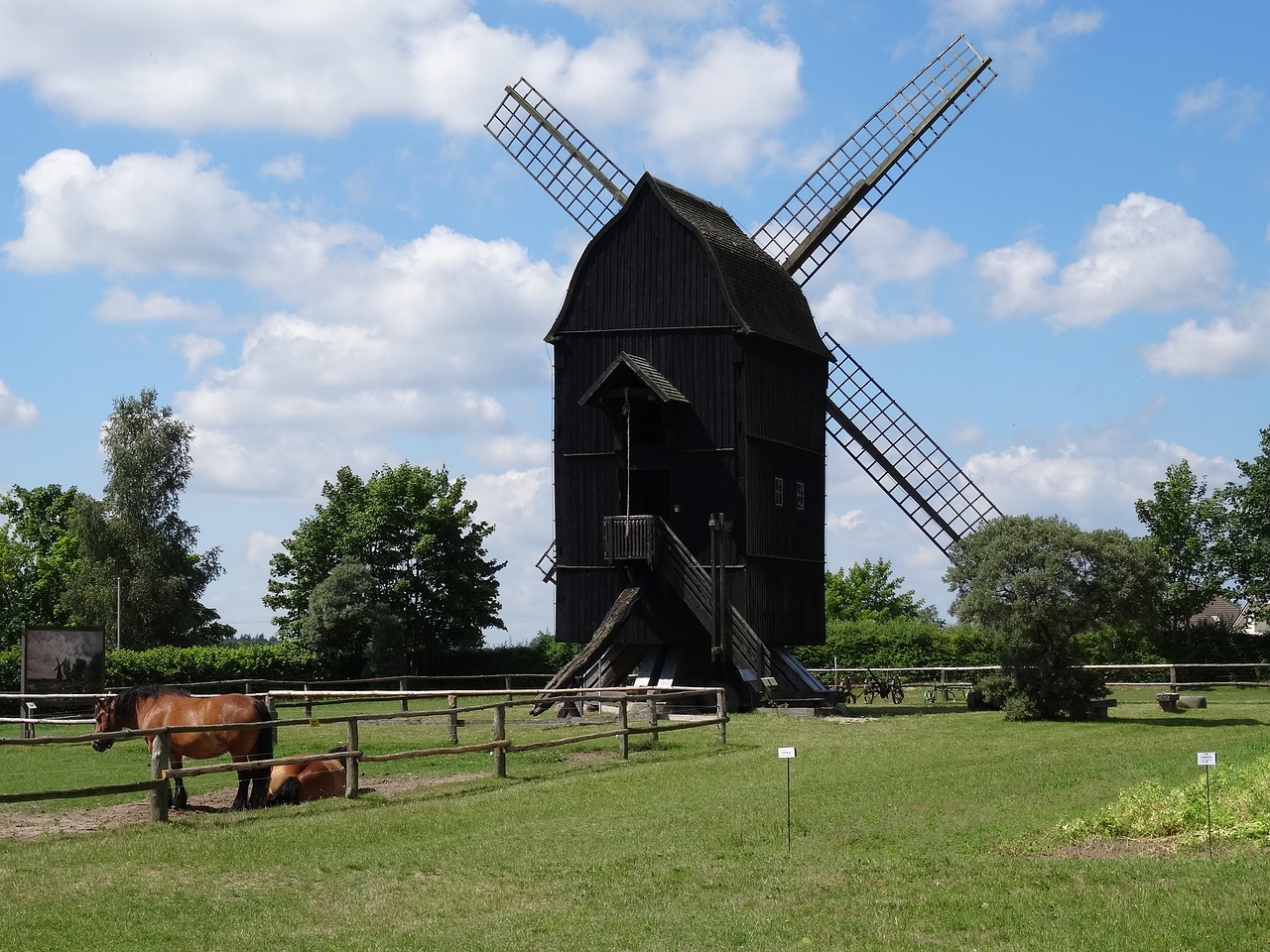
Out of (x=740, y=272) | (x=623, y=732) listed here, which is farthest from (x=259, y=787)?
(x=740, y=272)

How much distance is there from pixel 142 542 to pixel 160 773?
48215 millimetres

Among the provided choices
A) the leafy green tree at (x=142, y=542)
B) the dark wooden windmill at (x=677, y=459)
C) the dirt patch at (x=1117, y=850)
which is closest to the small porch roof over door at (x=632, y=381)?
the dark wooden windmill at (x=677, y=459)

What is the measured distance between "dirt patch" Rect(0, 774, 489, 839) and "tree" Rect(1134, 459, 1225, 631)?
41069 mm

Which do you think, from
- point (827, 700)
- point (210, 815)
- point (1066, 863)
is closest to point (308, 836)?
point (210, 815)

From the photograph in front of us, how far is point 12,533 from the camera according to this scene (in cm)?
7331

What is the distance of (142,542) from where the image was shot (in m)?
63.1

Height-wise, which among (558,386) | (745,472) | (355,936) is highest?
A: (558,386)

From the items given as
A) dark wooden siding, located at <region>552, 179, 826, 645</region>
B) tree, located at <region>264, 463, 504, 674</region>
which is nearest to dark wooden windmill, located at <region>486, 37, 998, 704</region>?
dark wooden siding, located at <region>552, 179, 826, 645</region>

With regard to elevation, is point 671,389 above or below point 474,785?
above

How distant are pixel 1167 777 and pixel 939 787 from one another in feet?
9.11

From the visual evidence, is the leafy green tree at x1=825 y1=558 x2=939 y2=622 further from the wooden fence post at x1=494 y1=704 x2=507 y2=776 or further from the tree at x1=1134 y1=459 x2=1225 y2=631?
the wooden fence post at x1=494 y1=704 x2=507 y2=776

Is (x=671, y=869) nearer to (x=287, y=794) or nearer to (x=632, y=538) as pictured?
(x=287, y=794)

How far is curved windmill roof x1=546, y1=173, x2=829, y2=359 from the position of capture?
3600 cm

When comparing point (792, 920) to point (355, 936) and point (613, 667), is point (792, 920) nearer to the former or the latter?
point (355, 936)
